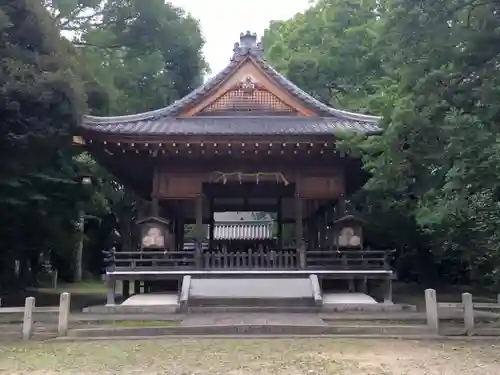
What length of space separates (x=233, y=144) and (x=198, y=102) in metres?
2.81

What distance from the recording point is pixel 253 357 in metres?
7.63

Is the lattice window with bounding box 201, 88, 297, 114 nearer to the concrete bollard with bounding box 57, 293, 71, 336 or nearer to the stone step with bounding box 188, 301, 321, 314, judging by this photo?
the stone step with bounding box 188, 301, 321, 314

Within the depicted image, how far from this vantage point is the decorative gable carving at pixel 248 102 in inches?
643

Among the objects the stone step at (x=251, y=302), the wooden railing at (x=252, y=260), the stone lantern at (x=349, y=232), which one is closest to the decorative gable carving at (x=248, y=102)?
the stone lantern at (x=349, y=232)

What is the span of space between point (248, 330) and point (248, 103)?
861 cm

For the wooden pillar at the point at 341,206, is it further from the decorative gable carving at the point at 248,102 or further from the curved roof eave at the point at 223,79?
the decorative gable carving at the point at 248,102

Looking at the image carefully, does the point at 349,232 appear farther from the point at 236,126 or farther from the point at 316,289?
the point at 236,126

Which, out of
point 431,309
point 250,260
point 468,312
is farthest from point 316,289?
point 468,312

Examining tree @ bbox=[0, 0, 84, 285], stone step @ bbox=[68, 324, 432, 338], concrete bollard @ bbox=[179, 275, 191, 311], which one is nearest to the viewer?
stone step @ bbox=[68, 324, 432, 338]

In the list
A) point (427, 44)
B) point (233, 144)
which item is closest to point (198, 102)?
point (233, 144)

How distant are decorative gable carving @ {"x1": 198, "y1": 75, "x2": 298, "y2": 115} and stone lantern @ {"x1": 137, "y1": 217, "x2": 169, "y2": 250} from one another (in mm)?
3899

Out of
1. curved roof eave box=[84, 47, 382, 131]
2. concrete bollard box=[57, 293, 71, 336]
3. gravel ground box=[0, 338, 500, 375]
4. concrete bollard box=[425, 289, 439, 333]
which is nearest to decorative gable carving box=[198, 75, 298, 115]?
curved roof eave box=[84, 47, 382, 131]

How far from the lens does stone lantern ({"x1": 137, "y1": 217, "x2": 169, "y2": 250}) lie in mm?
14242

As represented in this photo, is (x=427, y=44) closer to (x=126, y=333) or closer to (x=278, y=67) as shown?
(x=126, y=333)
